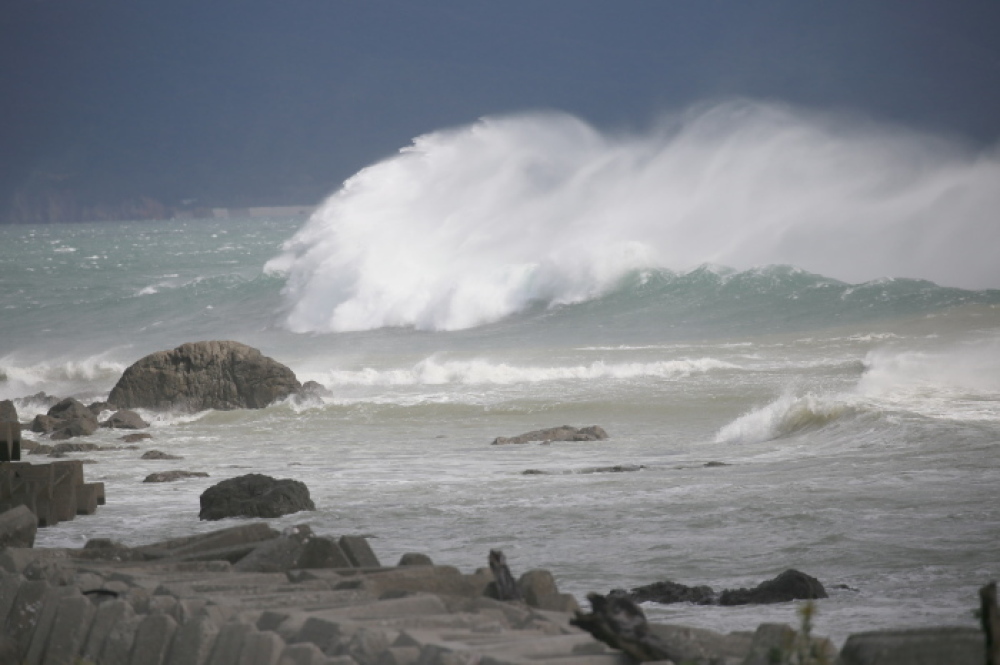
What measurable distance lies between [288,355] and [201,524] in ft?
74.3

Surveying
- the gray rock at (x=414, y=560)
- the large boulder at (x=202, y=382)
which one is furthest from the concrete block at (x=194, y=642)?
the large boulder at (x=202, y=382)

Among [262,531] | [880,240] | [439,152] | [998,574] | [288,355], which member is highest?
[439,152]

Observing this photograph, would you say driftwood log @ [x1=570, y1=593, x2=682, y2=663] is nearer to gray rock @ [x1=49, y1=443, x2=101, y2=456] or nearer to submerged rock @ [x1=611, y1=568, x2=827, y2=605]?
submerged rock @ [x1=611, y1=568, x2=827, y2=605]

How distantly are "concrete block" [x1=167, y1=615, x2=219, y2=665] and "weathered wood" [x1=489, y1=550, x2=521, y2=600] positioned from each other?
54.4 inches

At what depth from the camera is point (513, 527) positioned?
33.2 ft

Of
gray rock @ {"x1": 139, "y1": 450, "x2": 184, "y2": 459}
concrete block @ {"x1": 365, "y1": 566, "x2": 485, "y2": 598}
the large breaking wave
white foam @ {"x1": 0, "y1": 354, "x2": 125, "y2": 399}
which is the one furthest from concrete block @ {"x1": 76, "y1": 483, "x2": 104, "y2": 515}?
the large breaking wave

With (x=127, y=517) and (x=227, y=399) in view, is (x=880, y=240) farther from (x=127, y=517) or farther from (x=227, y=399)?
(x=127, y=517)

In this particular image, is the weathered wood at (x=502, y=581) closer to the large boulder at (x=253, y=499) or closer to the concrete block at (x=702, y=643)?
the concrete block at (x=702, y=643)

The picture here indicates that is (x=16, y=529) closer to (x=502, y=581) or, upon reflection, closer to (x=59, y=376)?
(x=502, y=581)

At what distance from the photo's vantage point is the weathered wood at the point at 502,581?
5.76m

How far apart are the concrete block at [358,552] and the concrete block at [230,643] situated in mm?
2115

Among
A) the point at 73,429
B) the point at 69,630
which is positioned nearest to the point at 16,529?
the point at 69,630

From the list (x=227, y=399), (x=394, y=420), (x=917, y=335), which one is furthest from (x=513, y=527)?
(x=917, y=335)

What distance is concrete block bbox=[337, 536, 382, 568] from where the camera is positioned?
6836 mm
